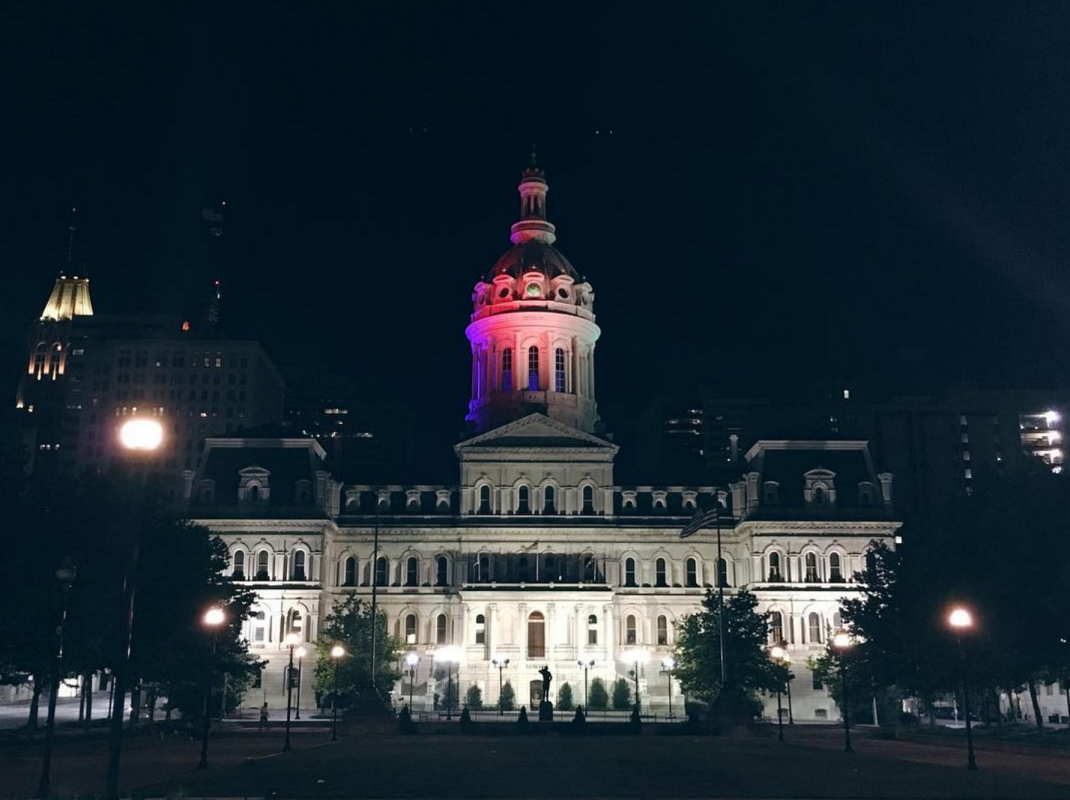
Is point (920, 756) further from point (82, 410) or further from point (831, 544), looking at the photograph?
point (82, 410)

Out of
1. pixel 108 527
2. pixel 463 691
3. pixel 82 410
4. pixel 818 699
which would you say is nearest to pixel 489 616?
pixel 463 691

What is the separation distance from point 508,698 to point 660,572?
1813cm

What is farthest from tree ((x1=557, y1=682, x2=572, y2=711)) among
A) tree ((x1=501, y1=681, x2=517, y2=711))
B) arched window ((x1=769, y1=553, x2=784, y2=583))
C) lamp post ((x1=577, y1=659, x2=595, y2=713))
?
arched window ((x1=769, y1=553, x2=784, y2=583))

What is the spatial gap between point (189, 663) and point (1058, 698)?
69.4 metres

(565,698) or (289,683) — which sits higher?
(289,683)

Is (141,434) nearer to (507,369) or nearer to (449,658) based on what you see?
(449,658)

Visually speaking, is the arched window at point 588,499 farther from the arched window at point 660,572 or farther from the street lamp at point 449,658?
the street lamp at point 449,658

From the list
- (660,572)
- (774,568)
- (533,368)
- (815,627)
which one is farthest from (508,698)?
(533,368)

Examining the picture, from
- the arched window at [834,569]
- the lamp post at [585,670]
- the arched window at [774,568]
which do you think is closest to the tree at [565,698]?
the lamp post at [585,670]

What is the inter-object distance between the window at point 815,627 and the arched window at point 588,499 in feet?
62.4

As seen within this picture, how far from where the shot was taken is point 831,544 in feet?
311

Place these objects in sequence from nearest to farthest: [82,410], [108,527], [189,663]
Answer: [108,527]
[189,663]
[82,410]

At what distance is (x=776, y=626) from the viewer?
92000 millimetres

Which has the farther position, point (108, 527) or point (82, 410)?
point (82, 410)
